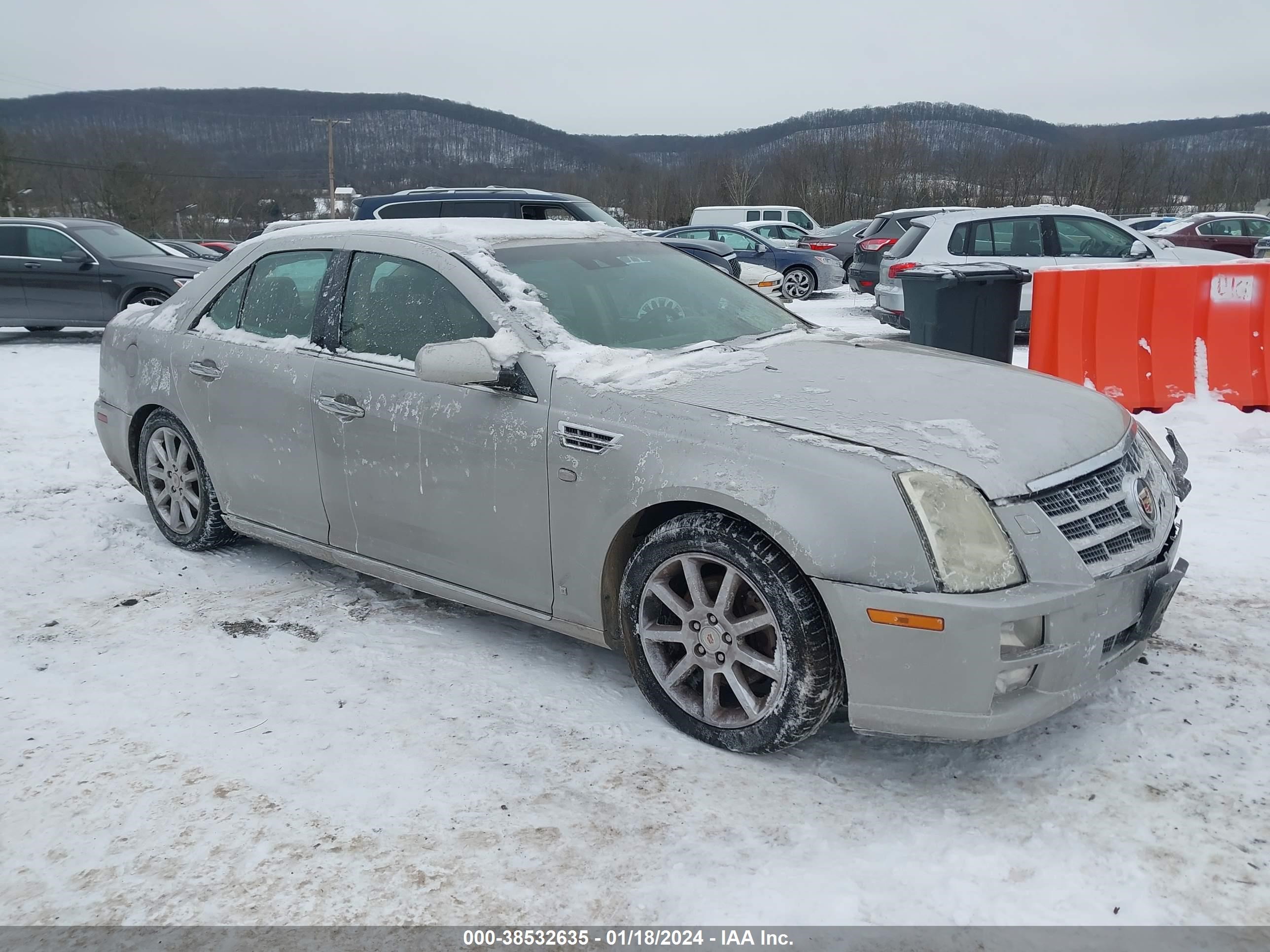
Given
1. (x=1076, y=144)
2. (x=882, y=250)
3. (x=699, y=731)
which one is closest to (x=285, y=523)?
(x=699, y=731)

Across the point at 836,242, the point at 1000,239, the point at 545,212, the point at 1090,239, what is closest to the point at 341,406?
the point at 545,212

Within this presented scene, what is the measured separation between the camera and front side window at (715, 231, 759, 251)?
66.3 feet

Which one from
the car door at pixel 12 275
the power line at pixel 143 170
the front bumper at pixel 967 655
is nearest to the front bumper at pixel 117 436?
the front bumper at pixel 967 655

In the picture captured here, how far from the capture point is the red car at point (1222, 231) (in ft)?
68.3

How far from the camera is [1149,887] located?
2.39 meters

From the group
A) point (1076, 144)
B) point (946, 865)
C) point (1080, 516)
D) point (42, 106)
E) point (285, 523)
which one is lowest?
point (946, 865)

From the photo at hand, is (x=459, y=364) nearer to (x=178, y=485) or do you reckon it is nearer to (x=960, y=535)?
(x=960, y=535)

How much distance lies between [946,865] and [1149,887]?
47 cm

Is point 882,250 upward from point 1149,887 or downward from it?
upward

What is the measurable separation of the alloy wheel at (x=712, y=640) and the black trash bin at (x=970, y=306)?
4552 millimetres

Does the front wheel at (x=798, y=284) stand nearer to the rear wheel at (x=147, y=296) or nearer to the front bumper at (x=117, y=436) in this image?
the rear wheel at (x=147, y=296)

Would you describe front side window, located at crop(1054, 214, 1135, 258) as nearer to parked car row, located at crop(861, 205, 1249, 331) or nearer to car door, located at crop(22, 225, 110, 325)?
parked car row, located at crop(861, 205, 1249, 331)

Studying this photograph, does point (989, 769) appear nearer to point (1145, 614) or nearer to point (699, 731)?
point (1145, 614)

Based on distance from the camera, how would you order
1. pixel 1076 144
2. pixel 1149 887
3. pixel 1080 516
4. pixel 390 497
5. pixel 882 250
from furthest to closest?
pixel 1076 144 < pixel 882 250 < pixel 390 497 < pixel 1080 516 < pixel 1149 887
